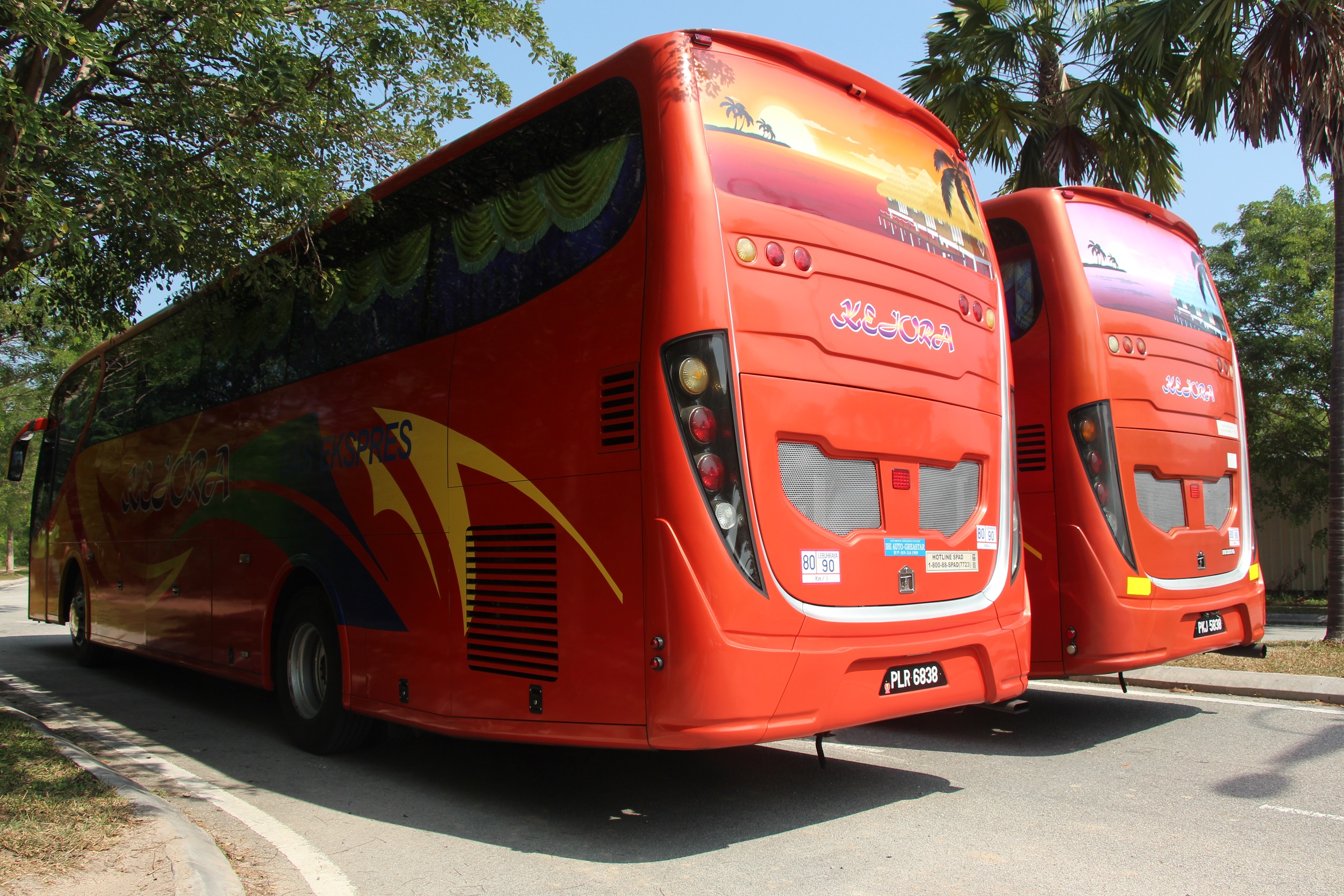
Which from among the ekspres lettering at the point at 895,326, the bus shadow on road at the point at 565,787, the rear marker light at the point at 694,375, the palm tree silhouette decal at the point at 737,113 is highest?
the palm tree silhouette decal at the point at 737,113

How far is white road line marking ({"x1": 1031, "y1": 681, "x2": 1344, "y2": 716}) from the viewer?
7.68 metres

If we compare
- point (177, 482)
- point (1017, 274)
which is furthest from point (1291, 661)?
point (177, 482)

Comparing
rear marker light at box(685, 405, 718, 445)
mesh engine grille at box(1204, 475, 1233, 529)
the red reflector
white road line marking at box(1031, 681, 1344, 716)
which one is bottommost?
white road line marking at box(1031, 681, 1344, 716)

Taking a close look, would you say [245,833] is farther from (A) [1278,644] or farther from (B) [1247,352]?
(B) [1247,352]

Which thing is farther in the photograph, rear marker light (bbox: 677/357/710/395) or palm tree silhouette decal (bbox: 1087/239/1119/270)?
palm tree silhouette decal (bbox: 1087/239/1119/270)

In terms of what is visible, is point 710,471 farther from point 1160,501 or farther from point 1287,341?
point 1287,341

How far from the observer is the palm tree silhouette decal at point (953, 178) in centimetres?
595

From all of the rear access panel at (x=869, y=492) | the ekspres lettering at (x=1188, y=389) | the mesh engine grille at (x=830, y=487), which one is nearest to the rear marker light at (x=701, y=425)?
the rear access panel at (x=869, y=492)

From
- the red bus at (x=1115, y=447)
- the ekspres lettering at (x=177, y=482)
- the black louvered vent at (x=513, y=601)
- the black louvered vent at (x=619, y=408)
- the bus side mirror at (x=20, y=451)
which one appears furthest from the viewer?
the bus side mirror at (x=20, y=451)

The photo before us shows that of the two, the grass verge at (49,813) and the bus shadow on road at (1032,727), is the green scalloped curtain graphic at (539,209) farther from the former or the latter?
the bus shadow on road at (1032,727)

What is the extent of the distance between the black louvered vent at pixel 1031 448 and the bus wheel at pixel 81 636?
10.6 meters

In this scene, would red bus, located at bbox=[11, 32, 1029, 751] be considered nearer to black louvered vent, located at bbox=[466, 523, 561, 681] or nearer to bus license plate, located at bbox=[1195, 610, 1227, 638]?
black louvered vent, located at bbox=[466, 523, 561, 681]

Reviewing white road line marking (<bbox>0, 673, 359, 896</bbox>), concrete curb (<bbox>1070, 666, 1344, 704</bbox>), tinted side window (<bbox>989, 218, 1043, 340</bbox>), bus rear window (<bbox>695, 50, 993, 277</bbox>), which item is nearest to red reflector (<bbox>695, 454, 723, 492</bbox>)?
bus rear window (<bbox>695, 50, 993, 277</bbox>)

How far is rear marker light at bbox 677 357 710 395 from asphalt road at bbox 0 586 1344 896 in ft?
6.88
